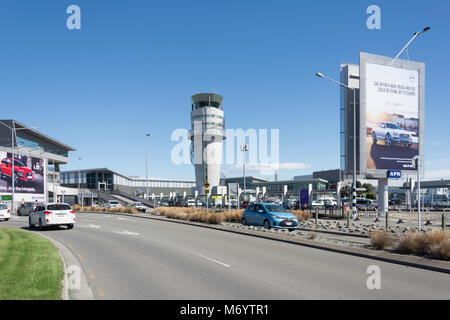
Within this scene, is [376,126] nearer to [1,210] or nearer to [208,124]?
[1,210]

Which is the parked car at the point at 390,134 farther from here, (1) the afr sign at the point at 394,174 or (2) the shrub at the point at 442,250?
(2) the shrub at the point at 442,250

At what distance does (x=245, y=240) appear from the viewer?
1688 centimetres

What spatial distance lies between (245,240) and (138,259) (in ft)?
20.7

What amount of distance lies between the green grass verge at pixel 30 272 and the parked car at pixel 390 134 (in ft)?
120

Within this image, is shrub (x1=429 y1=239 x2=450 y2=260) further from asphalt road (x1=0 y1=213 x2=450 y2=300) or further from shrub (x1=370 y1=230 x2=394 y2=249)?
shrub (x1=370 y1=230 x2=394 y2=249)

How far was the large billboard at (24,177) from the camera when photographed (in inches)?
2158

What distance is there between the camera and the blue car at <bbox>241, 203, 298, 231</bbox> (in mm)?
21219

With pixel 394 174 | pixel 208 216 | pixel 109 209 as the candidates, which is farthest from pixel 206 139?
pixel 208 216

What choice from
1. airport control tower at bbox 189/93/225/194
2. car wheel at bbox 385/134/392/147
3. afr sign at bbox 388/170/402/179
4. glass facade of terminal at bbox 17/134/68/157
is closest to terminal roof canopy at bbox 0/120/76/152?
glass facade of terminal at bbox 17/134/68/157

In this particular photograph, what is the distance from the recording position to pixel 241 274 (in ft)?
30.9

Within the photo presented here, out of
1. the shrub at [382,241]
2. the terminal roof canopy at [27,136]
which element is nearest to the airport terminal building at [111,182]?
the terminal roof canopy at [27,136]

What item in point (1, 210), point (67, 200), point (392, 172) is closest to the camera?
point (1, 210)

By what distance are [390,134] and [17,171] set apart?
5236 cm
